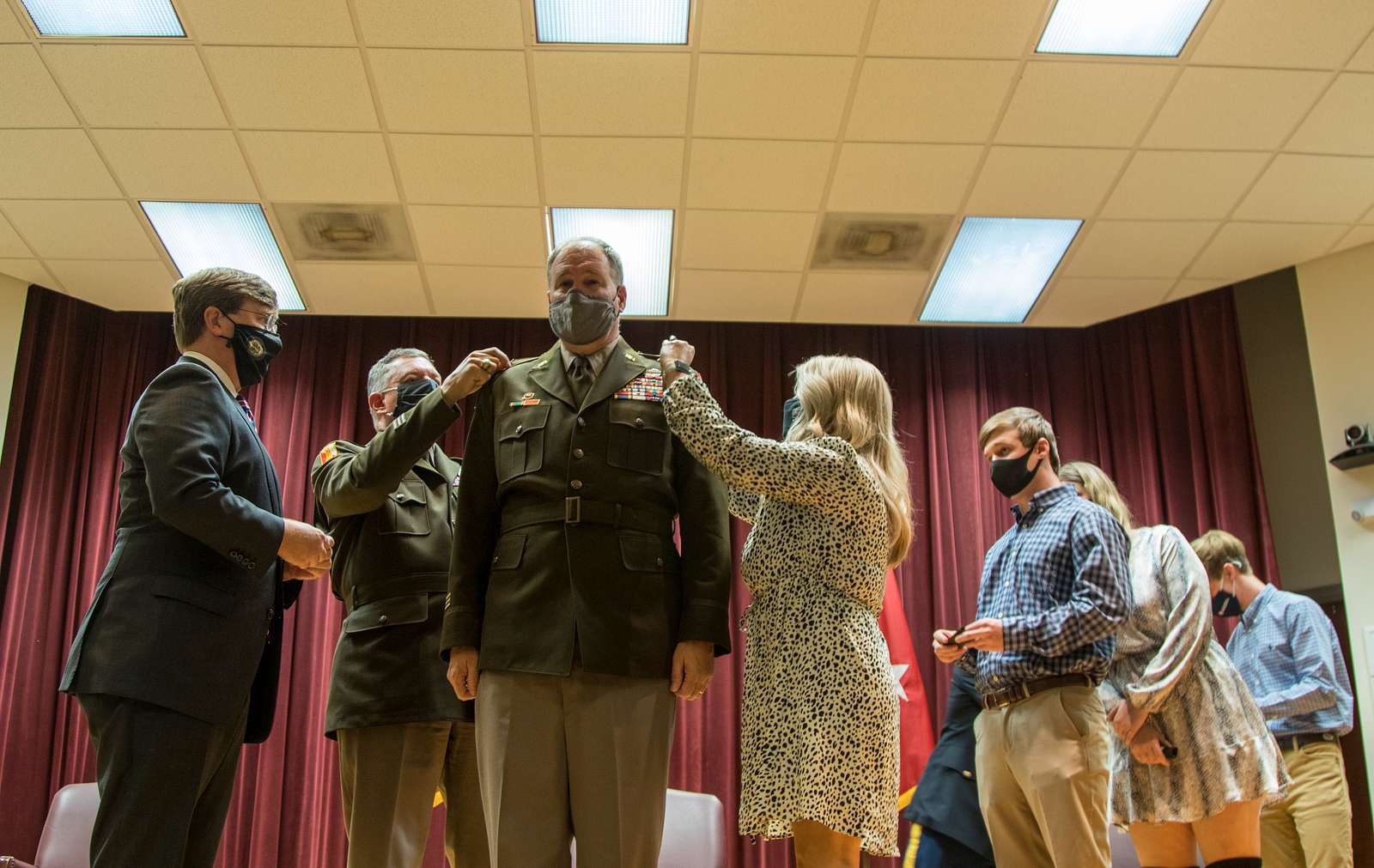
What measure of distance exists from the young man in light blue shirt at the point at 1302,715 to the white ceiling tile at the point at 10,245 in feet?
18.5

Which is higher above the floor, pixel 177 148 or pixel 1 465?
pixel 177 148

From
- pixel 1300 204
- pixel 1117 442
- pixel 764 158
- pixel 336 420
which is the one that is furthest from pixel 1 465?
pixel 1300 204

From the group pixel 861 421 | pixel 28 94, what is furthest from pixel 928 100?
pixel 28 94

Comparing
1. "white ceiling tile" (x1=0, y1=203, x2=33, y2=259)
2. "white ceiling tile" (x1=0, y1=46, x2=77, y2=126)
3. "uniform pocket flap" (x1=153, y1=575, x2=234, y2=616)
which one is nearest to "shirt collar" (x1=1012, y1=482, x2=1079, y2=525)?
"uniform pocket flap" (x1=153, y1=575, x2=234, y2=616)

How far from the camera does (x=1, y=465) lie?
5457mm

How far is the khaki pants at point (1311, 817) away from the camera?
4.01 m

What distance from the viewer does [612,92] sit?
173 inches

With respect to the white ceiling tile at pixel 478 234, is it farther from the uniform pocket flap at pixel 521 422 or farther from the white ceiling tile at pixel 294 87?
the uniform pocket flap at pixel 521 422

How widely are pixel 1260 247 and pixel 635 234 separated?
119 inches

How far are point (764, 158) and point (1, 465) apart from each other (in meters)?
3.97

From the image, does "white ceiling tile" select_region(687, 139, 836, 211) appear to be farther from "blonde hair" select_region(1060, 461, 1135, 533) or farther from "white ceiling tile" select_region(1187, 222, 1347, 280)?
"white ceiling tile" select_region(1187, 222, 1347, 280)

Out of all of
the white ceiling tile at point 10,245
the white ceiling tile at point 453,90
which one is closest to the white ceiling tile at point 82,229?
the white ceiling tile at point 10,245

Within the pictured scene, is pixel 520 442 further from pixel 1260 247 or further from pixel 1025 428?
pixel 1260 247

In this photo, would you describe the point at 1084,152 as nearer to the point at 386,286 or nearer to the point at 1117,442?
the point at 1117,442
